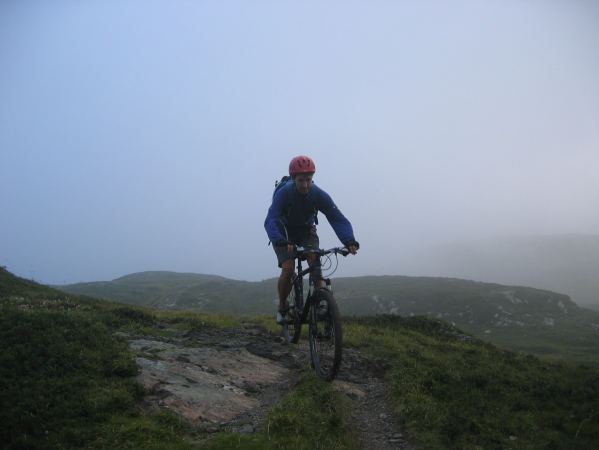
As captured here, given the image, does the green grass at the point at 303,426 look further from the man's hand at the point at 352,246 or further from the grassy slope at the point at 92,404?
the man's hand at the point at 352,246

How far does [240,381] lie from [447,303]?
128m

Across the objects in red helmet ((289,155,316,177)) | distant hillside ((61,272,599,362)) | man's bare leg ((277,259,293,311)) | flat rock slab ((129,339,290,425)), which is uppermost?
red helmet ((289,155,316,177))

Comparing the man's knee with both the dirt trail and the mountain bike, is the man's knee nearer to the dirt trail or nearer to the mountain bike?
the mountain bike

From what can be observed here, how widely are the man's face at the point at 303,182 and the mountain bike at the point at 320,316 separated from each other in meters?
1.47

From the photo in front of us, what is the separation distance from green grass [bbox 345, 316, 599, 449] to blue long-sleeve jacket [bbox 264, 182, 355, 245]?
3.78 metres

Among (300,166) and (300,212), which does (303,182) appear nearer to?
(300,166)

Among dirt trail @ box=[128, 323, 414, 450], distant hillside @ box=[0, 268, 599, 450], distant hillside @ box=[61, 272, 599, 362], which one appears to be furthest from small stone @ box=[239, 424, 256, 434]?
distant hillside @ box=[61, 272, 599, 362]

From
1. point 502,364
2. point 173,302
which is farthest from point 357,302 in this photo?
point 502,364

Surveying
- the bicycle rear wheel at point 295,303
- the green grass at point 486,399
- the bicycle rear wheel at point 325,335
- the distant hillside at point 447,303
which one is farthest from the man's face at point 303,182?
the distant hillside at point 447,303

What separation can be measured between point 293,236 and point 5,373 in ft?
21.0

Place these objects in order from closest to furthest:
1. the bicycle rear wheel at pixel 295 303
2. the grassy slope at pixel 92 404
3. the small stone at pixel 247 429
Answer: the grassy slope at pixel 92 404, the small stone at pixel 247 429, the bicycle rear wheel at pixel 295 303

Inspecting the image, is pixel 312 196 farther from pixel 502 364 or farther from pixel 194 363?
pixel 502 364

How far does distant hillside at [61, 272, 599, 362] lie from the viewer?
101m

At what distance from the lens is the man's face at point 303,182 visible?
1016 cm
